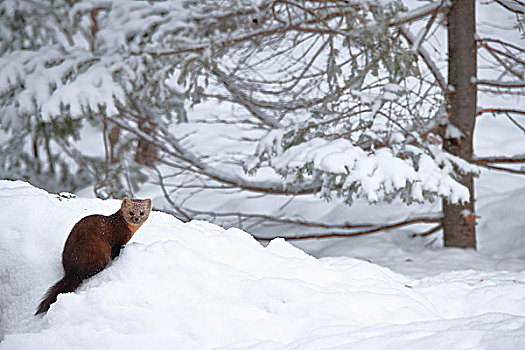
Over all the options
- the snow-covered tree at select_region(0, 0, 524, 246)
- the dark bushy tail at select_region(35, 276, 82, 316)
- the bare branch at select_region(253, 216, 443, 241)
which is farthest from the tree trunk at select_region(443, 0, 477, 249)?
the dark bushy tail at select_region(35, 276, 82, 316)

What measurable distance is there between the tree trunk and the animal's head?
167 inches

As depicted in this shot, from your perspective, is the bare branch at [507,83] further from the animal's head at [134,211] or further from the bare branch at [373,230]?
the animal's head at [134,211]

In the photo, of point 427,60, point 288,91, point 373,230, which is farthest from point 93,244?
point 427,60

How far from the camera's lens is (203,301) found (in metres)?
2.28

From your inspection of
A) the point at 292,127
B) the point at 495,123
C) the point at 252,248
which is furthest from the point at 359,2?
the point at 495,123

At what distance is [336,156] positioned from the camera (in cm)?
446

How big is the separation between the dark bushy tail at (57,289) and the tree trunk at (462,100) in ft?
14.9

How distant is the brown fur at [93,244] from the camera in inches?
90.2

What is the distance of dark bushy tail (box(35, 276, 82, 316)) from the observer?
7.28 ft

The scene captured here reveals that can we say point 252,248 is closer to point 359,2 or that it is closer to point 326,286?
point 326,286

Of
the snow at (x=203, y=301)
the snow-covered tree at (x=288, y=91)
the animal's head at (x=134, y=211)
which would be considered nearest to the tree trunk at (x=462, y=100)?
the snow-covered tree at (x=288, y=91)

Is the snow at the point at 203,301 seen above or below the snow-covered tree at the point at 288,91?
below

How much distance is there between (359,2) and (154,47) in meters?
2.19

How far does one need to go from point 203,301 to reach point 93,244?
0.55m
